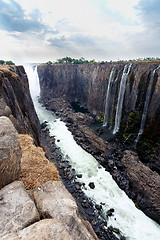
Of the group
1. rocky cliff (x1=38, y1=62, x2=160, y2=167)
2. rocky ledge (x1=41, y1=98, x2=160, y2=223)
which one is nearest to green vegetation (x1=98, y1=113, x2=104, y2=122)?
rocky cliff (x1=38, y1=62, x2=160, y2=167)

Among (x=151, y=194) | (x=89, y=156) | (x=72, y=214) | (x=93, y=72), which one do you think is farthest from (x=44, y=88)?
(x=72, y=214)

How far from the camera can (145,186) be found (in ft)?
41.5

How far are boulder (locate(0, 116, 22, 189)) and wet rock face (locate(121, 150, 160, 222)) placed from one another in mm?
13172

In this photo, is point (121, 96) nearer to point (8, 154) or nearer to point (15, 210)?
point (8, 154)

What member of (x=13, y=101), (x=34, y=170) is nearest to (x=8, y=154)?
(x=34, y=170)

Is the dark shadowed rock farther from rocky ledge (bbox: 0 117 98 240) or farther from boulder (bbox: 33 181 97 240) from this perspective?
boulder (bbox: 33 181 97 240)

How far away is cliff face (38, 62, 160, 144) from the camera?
18233 millimetres

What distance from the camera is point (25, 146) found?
659 cm

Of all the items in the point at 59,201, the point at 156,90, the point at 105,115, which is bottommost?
the point at 105,115

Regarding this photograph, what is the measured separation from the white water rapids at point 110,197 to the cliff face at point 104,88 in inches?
361

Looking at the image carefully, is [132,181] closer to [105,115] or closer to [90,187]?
[90,187]

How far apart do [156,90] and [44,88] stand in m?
50.2

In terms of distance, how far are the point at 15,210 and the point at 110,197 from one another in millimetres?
12799

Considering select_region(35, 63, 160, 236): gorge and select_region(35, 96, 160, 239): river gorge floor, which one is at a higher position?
select_region(35, 63, 160, 236): gorge
